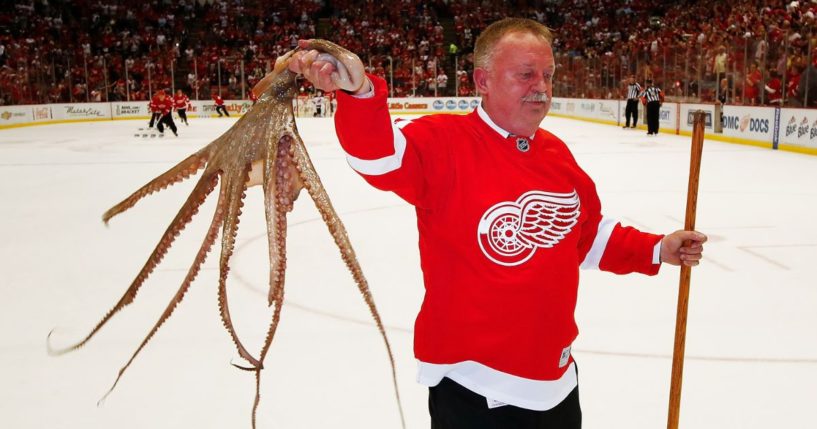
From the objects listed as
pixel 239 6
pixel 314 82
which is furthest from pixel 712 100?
pixel 239 6

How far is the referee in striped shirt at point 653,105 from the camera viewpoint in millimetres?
19750

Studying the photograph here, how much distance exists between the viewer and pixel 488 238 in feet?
5.68

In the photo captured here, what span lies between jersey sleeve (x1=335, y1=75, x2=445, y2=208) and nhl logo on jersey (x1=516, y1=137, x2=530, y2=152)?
193mm

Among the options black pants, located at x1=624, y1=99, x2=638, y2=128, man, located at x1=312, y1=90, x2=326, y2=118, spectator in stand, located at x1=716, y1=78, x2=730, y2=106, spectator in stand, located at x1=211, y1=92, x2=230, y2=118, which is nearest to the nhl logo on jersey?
spectator in stand, located at x1=716, y1=78, x2=730, y2=106

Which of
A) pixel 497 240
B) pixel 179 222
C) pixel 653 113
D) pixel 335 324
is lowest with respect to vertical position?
pixel 335 324

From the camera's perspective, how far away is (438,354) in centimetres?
183

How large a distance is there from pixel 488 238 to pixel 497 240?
22 mm

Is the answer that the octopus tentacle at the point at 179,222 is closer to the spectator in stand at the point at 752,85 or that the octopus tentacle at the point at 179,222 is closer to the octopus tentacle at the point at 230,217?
the octopus tentacle at the point at 230,217

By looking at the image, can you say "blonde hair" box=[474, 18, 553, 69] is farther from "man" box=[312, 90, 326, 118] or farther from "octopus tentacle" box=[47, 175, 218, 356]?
"man" box=[312, 90, 326, 118]

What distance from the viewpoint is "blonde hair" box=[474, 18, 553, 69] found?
183 centimetres

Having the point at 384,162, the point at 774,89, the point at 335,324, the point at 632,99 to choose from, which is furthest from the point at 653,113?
the point at 384,162

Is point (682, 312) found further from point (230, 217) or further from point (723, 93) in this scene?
point (723, 93)

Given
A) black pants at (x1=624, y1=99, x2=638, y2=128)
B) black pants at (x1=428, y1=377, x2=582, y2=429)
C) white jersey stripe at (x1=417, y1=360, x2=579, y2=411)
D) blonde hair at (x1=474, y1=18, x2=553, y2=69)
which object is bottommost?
black pants at (x1=428, y1=377, x2=582, y2=429)

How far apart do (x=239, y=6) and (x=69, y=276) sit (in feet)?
120
